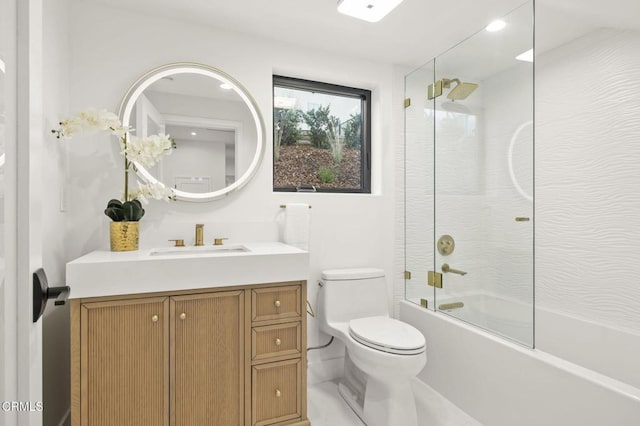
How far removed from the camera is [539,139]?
2416 mm

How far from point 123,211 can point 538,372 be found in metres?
2.15

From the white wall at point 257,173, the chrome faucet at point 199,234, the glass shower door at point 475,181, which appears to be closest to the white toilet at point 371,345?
the white wall at point 257,173

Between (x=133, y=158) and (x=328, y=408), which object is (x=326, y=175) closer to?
(x=133, y=158)

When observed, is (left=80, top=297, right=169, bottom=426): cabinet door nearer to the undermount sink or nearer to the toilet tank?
the undermount sink

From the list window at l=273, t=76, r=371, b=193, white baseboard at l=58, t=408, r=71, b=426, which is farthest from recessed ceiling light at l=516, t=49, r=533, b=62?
white baseboard at l=58, t=408, r=71, b=426

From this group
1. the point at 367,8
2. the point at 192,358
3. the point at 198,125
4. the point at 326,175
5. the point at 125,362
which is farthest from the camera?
the point at 326,175

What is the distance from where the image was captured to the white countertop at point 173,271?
1.36 meters

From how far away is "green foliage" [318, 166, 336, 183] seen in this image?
8.07ft

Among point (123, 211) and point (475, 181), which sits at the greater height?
point (475, 181)

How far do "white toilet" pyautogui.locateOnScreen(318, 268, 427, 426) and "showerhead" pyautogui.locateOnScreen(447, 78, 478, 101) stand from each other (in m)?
1.25

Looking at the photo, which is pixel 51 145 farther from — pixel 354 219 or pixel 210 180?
pixel 354 219

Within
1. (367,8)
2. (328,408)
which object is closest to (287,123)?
(367,8)

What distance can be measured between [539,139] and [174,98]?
98.1 inches

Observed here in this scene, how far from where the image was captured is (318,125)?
2.49 meters
